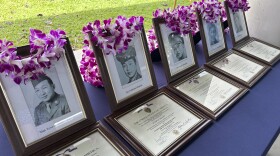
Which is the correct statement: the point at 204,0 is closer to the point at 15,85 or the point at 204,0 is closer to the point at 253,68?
the point at 253,68

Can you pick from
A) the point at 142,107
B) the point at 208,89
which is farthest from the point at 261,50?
the point at 142,107

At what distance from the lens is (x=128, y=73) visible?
696mm

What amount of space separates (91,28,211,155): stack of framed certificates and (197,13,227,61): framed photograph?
13.2 inches

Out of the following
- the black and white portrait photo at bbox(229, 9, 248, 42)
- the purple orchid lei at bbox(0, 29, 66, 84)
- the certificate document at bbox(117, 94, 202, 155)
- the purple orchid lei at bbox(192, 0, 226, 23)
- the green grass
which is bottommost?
the certificate document at bbox(117, 94, 202, 155)

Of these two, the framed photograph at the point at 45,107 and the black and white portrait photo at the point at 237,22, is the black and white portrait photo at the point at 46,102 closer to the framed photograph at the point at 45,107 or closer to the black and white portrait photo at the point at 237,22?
the framed photograph at the point at 45,107

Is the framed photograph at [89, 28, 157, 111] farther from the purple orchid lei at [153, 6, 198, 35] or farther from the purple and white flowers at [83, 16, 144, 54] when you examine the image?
the purple orchid lei at [153, 6, 198, 35]

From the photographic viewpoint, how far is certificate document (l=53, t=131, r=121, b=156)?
1.77 ft


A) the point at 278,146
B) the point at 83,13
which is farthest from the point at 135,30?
the point at 278,146

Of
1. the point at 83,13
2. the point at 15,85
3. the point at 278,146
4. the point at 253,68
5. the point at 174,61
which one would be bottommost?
the point at 278,146

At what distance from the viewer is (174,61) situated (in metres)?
0.85

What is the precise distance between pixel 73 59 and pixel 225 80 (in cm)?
60

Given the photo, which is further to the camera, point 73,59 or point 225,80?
point 225,80

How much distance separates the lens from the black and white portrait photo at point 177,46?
847 mm

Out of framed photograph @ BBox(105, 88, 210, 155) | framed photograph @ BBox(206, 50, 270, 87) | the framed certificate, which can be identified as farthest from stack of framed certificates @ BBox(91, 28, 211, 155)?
the framed certificate
